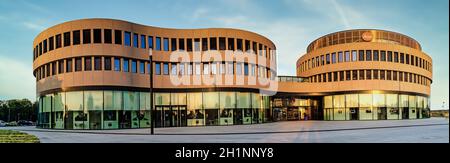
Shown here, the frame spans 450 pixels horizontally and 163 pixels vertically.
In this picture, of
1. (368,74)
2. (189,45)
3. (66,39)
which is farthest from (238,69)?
(368,74)

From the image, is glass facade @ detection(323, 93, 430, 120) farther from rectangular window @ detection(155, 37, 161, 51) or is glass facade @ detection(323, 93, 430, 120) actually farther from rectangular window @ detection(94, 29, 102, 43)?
rectangular window @ detection(94, 29, 102, 43)

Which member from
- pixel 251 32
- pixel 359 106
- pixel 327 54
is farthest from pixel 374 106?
pixel 251 32

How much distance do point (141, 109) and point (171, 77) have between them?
204 inches

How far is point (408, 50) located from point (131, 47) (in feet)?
146

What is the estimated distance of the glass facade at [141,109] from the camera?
36.9m

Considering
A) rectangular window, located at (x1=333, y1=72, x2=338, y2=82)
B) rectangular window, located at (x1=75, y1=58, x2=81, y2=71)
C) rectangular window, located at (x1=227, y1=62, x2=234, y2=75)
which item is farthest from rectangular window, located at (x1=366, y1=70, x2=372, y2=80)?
rectangular window, located at (x1=75, y1=58, x2=81, y2=71)

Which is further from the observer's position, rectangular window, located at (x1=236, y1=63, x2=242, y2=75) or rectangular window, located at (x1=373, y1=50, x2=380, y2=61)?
rectangular window, located at (x1=373, y1=50, x2=380, y2=61)

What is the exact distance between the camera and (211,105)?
42406 millimetres

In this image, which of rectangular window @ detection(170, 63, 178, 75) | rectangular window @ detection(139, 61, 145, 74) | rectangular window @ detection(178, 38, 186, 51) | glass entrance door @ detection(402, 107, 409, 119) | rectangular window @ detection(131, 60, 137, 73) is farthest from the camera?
glass entrance door @ detection(402, 107, 409, 119)

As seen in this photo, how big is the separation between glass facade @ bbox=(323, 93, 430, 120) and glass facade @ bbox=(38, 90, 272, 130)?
54.8 feet

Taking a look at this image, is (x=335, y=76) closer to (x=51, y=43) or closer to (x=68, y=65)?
(x=68, y=65)

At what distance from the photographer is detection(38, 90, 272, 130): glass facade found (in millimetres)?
36938
